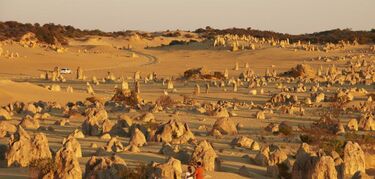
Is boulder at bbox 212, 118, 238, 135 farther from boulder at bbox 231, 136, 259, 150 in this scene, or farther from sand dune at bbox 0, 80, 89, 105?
sand dune at bbox 0, 80, 89, 105

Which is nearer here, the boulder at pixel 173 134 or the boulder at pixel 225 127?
the boulder at pixel 173 134

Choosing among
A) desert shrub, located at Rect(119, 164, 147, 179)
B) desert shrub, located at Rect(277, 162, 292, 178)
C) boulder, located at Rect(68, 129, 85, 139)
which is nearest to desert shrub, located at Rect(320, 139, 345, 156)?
desert shrub, located at Rect(277, 162, 292, 178)

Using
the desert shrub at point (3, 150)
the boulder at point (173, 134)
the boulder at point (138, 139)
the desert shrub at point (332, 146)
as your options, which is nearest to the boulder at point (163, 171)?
the desert shrub at point (3, 150)

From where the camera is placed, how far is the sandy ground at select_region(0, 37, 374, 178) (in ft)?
51.6

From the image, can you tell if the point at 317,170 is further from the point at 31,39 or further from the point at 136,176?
the point at 31,39

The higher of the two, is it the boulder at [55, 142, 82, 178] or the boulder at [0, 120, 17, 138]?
the boulder at [55, 142, 82, 178]

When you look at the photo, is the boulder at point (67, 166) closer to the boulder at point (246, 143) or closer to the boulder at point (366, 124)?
the boulder at point (246, 143)

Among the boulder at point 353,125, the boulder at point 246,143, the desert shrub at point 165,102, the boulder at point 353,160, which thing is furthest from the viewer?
the desert shrub at point 165,102

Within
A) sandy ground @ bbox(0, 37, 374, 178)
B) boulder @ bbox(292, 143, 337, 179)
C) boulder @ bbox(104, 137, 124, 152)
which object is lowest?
sandy ground @ bbox(0, 37, 374, 178)

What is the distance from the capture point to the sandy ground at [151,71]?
15.7 m

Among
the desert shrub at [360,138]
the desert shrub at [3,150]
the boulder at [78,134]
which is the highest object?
the desert shrub at [3,150]

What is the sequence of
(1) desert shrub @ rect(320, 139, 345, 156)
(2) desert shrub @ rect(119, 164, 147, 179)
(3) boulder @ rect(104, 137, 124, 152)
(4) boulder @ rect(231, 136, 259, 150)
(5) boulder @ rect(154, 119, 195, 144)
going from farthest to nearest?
(5) boulder @ rect(154, 119, 195, 144) < (4) boulder @ rect(231, 136, 259, 150) < (3) boulder @ rect(104, 137, 124, 152) < (1) desert shrub @ rect(320, 139, 345, 156) < (2) desert shrub @ rect(119, 164, 147, 179)

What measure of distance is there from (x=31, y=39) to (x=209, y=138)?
179 feet

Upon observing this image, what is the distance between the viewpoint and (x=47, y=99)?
94.1ft
